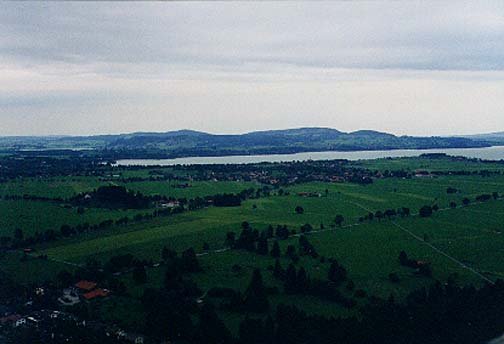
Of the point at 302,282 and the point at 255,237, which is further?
the point at 255,237

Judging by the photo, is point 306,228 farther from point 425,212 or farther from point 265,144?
point 265,144

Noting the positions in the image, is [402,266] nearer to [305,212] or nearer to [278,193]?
[305,212]

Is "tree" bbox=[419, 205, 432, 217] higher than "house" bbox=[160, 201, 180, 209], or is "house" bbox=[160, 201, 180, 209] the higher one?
"tree" bbox=[419, 205, 432, 217]

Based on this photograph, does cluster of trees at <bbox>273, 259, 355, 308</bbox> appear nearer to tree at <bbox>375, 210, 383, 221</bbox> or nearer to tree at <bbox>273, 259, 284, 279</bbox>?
tree at <bbox>273, 259, 284, 279</bbox>

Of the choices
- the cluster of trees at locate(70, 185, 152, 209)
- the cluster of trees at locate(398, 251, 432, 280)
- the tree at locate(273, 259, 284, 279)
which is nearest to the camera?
the tree at locate(273, 259, 284, 279)

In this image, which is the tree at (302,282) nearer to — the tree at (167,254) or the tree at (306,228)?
the tree at (167,254)

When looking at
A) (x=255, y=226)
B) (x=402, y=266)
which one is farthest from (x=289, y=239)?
(x=402, y=266)

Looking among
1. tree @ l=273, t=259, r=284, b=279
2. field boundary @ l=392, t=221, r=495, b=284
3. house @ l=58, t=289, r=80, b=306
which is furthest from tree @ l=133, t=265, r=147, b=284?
field boundary @ l=392, t=221, r=495, b=284

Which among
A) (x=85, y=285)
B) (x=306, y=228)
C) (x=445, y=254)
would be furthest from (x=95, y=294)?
(x=445, y=254)

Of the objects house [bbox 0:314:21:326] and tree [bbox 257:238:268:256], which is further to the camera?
tree [bbox 257:238:268:256]

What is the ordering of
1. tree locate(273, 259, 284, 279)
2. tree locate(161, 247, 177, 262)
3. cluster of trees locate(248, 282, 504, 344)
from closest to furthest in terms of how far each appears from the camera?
cluster of trees locate(248, 282, 504, 344) → tree locate(273, 259, 284, 279) → tree locate(161, 247, 177, 262)
